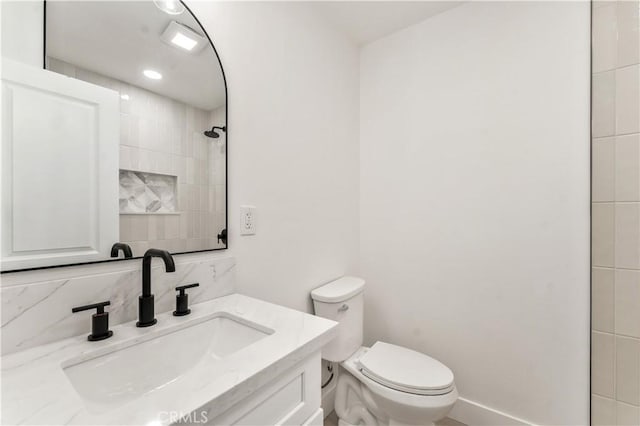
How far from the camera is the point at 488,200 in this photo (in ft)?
4.90

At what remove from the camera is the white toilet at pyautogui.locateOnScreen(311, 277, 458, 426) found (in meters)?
1.17

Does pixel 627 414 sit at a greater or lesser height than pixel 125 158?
lesser

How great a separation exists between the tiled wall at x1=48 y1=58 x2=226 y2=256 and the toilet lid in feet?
3.01

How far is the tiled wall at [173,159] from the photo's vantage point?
843mm

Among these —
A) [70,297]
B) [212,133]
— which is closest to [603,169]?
[212,133]

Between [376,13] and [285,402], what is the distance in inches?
75.7

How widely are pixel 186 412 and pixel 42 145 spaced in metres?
0.72

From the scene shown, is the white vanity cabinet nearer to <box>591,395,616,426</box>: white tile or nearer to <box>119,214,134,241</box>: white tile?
<box>119,214,134,241</box>: white tile

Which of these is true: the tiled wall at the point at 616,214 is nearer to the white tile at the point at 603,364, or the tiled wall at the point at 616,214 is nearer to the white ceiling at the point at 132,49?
the white tile at the point at 603,364

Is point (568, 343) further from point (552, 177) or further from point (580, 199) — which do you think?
point (552, 177)

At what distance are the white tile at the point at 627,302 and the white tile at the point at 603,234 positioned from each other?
7 centimetres

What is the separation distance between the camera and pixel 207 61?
105 cm

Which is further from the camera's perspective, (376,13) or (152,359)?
(376,13)

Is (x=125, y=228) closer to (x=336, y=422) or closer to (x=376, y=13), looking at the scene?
(x=336, y=422)
